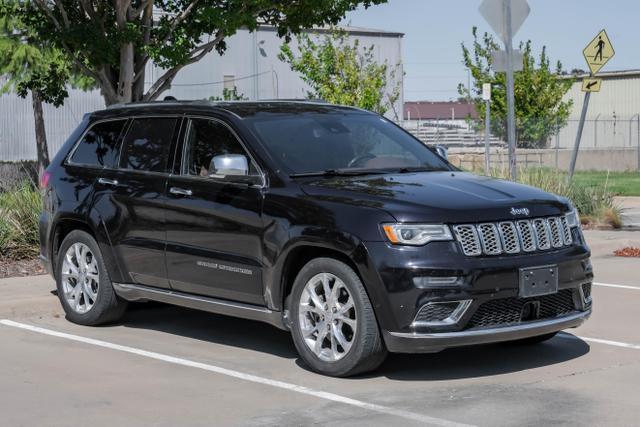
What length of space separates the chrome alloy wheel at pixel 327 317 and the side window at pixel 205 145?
4.57 feet

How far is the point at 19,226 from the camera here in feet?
42.8

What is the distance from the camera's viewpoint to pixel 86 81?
78.3 feet

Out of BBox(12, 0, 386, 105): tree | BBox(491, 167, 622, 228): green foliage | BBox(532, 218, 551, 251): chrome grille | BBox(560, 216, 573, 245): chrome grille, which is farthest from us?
BBox(491, 167, 622, 228): green foliage

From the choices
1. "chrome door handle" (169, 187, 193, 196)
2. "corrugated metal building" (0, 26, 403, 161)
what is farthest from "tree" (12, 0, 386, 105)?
"corrugated metal building" (0, 26, 403, 161)

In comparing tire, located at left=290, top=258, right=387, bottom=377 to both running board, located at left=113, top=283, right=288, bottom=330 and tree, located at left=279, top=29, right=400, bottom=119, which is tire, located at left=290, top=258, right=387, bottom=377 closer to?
running board, located at left=113, top=283, right=288, bottom=330

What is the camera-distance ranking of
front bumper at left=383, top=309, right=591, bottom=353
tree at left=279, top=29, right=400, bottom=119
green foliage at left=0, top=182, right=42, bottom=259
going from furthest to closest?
1. tree at left=279, top=29, right=400, bottom=119
2. green foliage at left=0, top=182, right=42, bottom=259
3. front bumper at left=383, top=309, right=591, bottom=353

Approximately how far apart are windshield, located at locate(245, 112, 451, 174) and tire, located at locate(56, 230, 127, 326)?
6.64ft

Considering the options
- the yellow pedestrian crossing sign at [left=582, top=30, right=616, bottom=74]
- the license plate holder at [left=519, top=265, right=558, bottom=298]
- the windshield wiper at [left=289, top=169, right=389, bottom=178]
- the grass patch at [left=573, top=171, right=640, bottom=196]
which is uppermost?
the yellow pedestrian crossing sign at [left=582, top=30, right=616, bottom=74]

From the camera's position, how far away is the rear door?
29.1 feet

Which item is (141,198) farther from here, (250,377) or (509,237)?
(509,237)

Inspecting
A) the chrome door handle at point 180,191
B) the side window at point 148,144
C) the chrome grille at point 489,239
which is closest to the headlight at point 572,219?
the chrome grille at point 489,239

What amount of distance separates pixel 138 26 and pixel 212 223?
25.9 ft

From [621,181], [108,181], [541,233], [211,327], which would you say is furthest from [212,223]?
[621,181]

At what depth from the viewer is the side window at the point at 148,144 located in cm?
907
